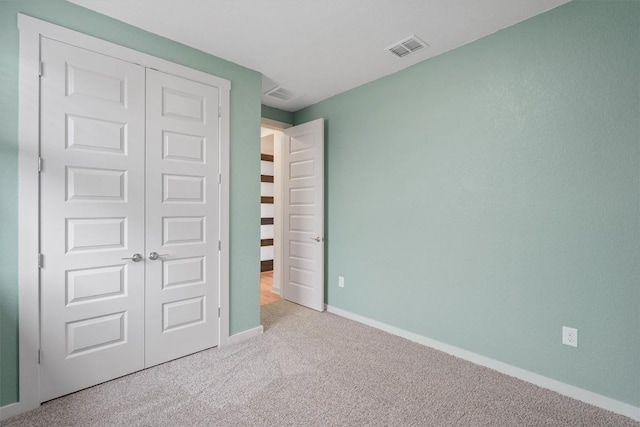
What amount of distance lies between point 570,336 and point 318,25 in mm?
2903

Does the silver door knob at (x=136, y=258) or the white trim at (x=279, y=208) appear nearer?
the silver door knob at (x=136, y=258)

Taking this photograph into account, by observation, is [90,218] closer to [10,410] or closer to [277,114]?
[10,410]

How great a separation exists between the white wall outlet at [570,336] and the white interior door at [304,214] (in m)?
2.34

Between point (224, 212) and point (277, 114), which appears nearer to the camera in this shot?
point (224, 212)

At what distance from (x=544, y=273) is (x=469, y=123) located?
1322 millimetres

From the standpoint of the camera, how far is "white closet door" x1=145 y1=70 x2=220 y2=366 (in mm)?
2400

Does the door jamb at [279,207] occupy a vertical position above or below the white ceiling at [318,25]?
below

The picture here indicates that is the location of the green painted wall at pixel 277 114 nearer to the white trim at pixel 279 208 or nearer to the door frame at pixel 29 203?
the white trim at pixel 279 208

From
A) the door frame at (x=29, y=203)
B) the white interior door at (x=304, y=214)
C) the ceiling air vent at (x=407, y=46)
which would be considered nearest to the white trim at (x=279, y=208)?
the white interior door at (x=304, y=214)

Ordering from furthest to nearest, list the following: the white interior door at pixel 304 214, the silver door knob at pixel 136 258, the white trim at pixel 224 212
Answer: the white interior door at pixel 304 214 < the white trim at pixel 224 212 < the silver door knob at pixel 136 258

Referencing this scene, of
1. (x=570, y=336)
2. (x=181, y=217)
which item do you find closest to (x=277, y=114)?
(x=181, y=217)

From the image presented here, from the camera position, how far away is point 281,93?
3621mm

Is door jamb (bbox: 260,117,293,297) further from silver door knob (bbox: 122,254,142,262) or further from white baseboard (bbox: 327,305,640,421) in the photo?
silver door knob (bbox: 122,254,142,262)

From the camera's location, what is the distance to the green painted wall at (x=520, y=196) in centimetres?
189
